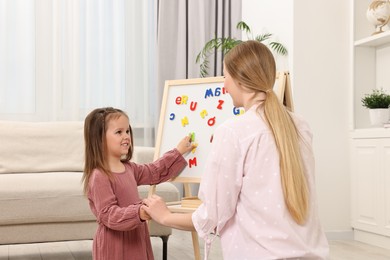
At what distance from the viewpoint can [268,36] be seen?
4379 millimetres

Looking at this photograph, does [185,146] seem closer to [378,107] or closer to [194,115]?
[194,115]

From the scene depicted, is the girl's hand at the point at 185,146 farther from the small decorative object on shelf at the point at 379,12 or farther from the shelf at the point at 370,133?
the small decorative object on shelf at the point at 379,12

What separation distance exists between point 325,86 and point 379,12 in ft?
2.01

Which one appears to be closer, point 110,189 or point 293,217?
point 293,217

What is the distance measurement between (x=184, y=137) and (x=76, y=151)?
1.42 m

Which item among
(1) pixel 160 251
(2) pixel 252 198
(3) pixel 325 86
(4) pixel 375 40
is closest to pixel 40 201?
(1) pixel 160 251

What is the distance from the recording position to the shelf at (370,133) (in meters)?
3.75

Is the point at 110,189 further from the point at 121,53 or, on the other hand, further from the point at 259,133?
the point at 121,53

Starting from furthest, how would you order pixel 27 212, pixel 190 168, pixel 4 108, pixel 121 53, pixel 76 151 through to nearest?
1. pixel 121 53
2. pixel 4 108
3. pixel 76 151
4. pixel 27 212
5. pixel 190 168

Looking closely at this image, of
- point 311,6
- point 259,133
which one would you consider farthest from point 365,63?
point 259,133

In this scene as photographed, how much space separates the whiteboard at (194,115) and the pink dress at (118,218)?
1.29 ft

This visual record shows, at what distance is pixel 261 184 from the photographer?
4.99 feet

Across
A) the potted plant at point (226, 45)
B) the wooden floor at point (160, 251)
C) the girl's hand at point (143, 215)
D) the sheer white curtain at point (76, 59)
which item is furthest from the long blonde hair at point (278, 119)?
the sheer white curtain at point (76, 59)

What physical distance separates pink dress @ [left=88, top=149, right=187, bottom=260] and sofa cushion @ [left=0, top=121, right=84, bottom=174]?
164 centimetres
